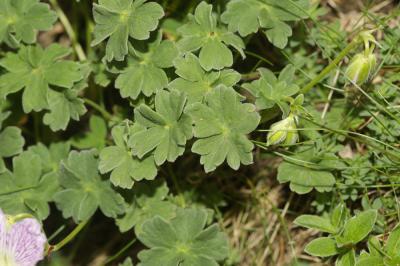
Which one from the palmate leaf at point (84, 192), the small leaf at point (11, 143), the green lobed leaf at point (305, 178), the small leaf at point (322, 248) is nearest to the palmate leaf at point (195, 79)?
the green lobed leaf at point (305, 178)

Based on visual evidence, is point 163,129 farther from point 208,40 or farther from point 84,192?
point 84,192

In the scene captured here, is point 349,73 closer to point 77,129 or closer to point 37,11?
point 37,11

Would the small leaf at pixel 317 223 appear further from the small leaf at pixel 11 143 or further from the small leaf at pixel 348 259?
the small leaf at pixel 11 143

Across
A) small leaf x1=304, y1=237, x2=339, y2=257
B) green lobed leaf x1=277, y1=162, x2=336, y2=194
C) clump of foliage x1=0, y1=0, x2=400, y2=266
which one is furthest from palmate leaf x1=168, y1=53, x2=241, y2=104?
small leaf x1=304, y1=237, x2=339, y2=257

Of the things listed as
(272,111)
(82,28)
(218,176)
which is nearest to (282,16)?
(272,111)

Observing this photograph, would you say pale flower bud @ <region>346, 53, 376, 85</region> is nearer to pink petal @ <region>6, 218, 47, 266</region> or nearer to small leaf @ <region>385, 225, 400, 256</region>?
small leaf @ <region>385, 225, 400, 256</region>
